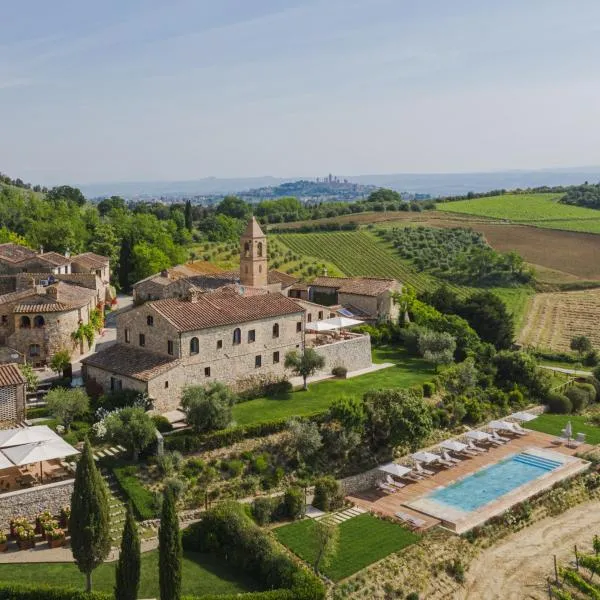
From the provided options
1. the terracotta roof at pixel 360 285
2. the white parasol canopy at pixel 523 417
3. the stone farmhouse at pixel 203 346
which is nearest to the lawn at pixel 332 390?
the stone farmhouse at pixel 203 346

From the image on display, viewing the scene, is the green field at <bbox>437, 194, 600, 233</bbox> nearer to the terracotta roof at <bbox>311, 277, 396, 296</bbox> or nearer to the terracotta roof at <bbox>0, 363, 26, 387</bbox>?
the terracotta roof at <bbox>311, 277, 396, 296</bbox>

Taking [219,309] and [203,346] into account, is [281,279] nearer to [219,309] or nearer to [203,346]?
[219,309]

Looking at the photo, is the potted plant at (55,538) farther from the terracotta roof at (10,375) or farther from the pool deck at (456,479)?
the pool deck at (456,479)

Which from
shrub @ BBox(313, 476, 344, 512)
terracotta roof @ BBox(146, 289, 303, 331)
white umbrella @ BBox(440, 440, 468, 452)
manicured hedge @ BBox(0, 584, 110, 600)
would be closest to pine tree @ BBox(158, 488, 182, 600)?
manicured hedge @ BBox(0, 584, 110, 600)

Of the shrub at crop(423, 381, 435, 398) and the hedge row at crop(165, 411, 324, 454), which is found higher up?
the hedge row at crop(165, 411, 324, 454)

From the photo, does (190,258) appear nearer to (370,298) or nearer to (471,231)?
(370,298)

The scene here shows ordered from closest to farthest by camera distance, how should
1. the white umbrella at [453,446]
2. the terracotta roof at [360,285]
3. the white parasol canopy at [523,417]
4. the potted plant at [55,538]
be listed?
1. the potted plant at [55,538]
2. the white umbrella at [453,446]
3. the white parasol canopy at [523,417]
4. the terracotta roof at [360,285]
